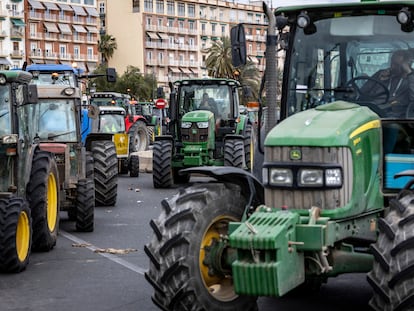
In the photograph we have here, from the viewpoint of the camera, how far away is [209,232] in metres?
8.16

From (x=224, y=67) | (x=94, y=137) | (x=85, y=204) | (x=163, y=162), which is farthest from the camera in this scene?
(x=224, y=67)

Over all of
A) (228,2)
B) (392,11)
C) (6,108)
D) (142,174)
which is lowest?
(142,174)

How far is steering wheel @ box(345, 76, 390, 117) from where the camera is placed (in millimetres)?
9109

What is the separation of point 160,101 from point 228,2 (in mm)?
110348

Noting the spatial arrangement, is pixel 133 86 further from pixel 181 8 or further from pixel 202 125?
pixel 202 125

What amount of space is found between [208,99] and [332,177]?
1828cm

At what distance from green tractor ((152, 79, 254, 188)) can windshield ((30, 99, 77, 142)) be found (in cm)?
698

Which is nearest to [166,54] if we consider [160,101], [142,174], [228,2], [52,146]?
[228,2]

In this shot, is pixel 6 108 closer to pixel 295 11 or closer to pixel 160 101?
pixel 295 11

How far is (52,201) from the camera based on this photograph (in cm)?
1451

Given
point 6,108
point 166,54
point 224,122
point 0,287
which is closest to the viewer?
point 0,287

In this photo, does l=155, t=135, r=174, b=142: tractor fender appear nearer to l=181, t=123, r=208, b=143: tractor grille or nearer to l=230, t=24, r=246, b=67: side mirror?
l=181, t=123, r=208, b=143: tractor grille

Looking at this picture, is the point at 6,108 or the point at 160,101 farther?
the point at 160,101

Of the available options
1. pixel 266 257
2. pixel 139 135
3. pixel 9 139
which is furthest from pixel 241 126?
pixel 266 257
